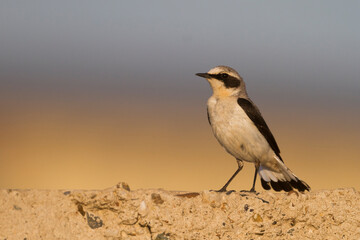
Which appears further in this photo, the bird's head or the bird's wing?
the bird's head

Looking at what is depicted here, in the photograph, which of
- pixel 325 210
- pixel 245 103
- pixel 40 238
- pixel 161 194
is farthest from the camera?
pixel 245 103

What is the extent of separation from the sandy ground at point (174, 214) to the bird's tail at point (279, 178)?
2367 millimetres

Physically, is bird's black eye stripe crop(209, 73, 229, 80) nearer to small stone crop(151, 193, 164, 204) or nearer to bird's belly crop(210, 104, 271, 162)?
bird's belly crop(210, 104, 271, 162)

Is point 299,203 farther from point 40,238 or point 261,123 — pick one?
point 261,123

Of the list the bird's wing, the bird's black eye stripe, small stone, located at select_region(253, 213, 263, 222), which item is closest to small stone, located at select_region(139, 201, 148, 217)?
small stone, located at select_region(253, 213, 263, 222)

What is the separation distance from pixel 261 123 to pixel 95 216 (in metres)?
3.16

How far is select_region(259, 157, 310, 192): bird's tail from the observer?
6795 mm

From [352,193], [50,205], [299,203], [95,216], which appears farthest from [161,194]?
[352,193]

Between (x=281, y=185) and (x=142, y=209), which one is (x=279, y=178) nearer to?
(x=281, y=185)

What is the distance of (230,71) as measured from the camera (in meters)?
6.80

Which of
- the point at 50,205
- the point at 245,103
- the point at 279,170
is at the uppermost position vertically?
the point at 245,103

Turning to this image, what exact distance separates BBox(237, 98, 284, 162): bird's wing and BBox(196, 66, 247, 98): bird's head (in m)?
0.21

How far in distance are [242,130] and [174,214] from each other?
2.59m

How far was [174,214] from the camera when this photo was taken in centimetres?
398
